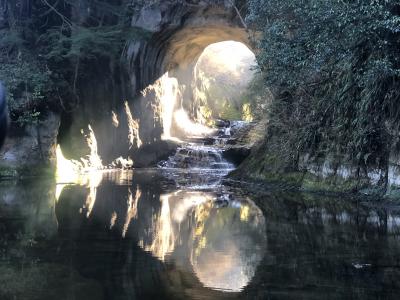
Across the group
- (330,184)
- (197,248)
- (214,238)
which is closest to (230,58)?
(330,184)

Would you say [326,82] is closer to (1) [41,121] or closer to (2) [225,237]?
(2) [225,237]

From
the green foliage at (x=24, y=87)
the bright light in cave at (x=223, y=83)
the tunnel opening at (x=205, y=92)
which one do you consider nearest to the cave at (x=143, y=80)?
the tunnel opening at (x=205, y=92)

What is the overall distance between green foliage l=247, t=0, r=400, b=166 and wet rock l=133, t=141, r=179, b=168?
42.6 feet

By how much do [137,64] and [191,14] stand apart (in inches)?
159

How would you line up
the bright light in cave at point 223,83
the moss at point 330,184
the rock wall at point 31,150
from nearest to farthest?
the moss at point 330,184, the rock wall at point 31,150, the bright light in cave at point 223,83

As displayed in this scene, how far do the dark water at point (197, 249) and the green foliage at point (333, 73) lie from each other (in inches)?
85.6

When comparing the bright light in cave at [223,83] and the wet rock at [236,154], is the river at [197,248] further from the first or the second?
the bright light in cave at [223,83]

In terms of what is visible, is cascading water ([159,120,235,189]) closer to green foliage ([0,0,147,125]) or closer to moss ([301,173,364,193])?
green foliage ([0,0,147,125])

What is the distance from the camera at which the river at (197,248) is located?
542 centimetres

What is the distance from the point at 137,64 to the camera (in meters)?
28.2

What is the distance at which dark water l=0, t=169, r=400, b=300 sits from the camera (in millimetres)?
5418

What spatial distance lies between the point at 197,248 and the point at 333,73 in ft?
32.9

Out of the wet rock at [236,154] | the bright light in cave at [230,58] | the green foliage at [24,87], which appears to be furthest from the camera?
the bright light in cave at [230,58]

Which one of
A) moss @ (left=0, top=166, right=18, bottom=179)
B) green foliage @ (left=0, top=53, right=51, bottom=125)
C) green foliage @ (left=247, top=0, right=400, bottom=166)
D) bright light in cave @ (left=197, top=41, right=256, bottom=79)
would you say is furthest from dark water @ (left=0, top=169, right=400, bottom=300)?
bright light in cave @ (left=197, top=41, right=256, bottom=79)
